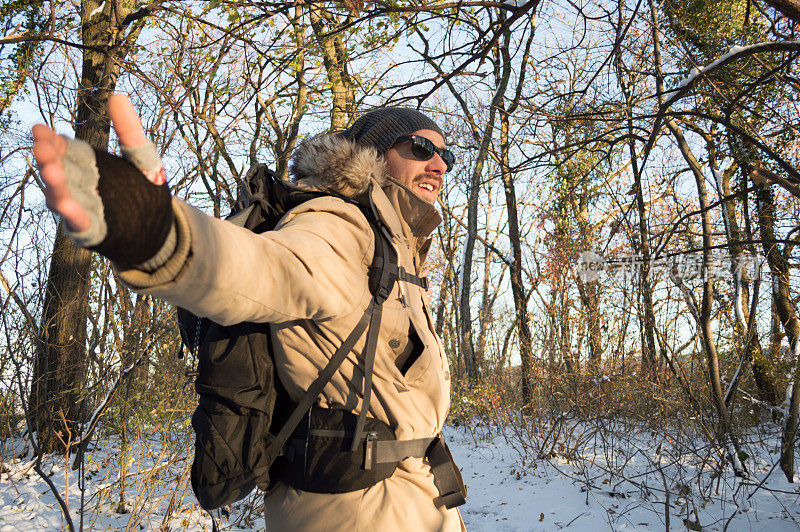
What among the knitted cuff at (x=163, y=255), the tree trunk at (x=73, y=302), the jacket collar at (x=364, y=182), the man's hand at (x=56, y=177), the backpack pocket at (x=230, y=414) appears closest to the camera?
the man's hand at (x=56, y=177)

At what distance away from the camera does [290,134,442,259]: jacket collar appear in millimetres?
1468

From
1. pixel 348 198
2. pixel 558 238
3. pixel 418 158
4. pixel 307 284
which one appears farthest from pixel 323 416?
pixel 558 238

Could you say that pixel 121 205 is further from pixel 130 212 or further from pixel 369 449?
pixel 369 449

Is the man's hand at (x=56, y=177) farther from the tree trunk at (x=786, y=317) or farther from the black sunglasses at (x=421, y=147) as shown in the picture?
the tree trunk at (x=786, y=317)

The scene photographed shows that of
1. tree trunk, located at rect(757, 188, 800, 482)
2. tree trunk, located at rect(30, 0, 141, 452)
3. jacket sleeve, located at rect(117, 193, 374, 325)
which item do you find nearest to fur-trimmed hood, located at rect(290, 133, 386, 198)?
jacket sleeve, located at rect(117, 193, 374, 325)

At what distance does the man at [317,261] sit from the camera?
2.17 ft

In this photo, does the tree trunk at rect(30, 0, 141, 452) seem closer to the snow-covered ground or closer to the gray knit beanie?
the snow-covered ground

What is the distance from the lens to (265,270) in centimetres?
86

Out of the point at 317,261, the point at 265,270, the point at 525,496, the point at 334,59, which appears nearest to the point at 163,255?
the point at 265,270

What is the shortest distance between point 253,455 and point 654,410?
5.79 metres

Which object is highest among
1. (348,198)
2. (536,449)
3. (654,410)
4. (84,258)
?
(84,258)

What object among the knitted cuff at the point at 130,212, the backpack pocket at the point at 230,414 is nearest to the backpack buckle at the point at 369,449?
the backpack pocket at the point at 230,414

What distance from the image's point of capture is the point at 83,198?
61 centimetres

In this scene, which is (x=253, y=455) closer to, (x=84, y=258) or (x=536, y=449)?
(x=536, y=449)
